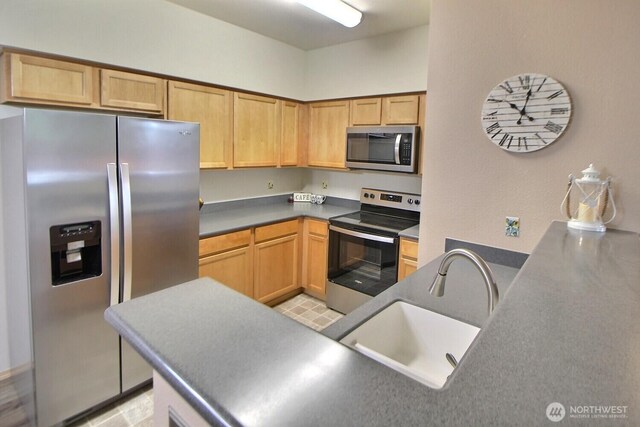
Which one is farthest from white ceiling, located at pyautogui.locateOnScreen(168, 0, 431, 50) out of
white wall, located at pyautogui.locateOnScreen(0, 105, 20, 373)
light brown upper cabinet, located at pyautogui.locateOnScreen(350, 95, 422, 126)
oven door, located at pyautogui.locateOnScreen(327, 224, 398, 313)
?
white wall, located at pyautogui.locateOnScreen(0, 105, 20, 373)

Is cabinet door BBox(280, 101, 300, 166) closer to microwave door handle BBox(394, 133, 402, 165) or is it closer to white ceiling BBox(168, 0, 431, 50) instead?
white ceiling BBox(168, 0, 431, 50)

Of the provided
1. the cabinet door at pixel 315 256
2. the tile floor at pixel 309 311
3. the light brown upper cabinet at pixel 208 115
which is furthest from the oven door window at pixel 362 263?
the light brown upper cabinet at pixel 208 115

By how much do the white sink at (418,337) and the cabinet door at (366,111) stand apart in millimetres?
2263

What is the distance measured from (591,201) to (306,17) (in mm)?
2417

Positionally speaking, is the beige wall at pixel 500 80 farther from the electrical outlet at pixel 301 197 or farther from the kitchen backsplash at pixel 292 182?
the electrical outlet at pixel 301 197

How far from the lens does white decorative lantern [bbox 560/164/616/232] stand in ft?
5.49

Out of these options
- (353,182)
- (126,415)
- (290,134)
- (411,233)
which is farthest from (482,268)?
(290,134)

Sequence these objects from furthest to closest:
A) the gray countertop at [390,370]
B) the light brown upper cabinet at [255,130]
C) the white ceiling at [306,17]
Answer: the light brown upper cabinet at [255,130] → the white ceiling at [306,17] → the gray countertop at [390,370]

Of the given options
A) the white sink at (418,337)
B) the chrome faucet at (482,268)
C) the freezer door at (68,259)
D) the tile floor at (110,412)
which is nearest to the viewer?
the chrome faucet at (482,268)

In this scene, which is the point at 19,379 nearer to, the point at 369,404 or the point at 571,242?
the point at 369,404

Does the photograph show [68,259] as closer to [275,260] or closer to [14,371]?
[14,371]

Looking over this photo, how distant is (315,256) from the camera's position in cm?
364

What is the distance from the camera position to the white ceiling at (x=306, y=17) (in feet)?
8.83

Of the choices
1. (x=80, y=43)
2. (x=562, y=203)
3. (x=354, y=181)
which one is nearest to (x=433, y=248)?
(x=562, y=203)
